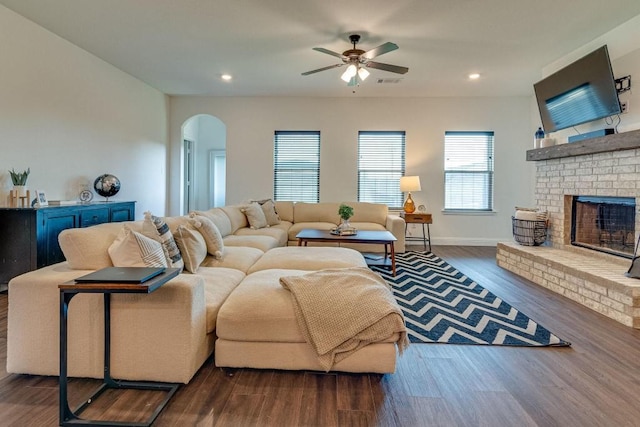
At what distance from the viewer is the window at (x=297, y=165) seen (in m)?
6.62

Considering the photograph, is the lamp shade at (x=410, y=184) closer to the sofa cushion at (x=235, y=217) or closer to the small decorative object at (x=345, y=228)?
the small decorative object at (x=345, y=228)

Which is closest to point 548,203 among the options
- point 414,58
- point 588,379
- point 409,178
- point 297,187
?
point 409,178

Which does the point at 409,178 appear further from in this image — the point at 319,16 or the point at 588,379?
the point at 588,379

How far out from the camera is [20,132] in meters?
3.64

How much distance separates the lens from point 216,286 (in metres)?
2.24

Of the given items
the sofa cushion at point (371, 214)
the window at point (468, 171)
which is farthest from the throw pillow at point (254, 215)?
the window at point (468, 171)

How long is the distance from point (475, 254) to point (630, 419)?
4.15 m

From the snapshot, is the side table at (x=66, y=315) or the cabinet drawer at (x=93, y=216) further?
the cabinet drawer at (x=93, y=216)

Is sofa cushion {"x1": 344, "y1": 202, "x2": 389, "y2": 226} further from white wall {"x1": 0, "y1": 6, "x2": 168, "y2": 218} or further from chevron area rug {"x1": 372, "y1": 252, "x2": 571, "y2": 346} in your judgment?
white wall {"x1": 0, "y1": 6, "x2": 168, "y2": 218}

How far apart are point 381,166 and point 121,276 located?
5609 millimetres

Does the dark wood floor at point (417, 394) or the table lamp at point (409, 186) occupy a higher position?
the table lamp at point (409, 186)

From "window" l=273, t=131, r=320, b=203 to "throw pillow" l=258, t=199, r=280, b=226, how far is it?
4.12ft

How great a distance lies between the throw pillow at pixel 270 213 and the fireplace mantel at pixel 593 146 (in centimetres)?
387

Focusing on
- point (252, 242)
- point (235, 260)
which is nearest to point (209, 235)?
point (235, 260)
